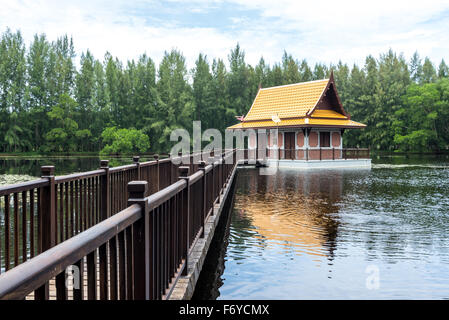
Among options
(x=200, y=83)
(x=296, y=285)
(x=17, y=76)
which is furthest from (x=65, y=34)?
(x=296, y=285)

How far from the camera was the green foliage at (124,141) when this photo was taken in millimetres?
54375

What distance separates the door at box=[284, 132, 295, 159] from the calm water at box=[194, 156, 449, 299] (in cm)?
1992

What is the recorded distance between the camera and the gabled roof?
33.2 meters

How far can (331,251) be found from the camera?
6.98 metres

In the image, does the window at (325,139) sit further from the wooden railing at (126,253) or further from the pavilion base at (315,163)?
the wooden railing at (126,253)

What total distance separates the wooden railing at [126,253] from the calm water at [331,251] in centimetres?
99

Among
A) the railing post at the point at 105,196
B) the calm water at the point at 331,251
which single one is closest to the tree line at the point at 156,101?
the calm water at the point at 331,251

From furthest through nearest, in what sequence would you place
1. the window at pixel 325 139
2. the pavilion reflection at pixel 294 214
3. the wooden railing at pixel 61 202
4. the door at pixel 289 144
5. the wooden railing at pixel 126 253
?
1. the window at pixel 325 139
2. the door at pixel 289 144
3. the pavilion reflection at pixel 294 214
4. the wooden railing at pixel 61 202
5. the wooden railing at pixel 126 253

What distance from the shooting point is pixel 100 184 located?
6273 millimetres

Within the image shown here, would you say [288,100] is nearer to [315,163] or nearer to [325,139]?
[325,139]

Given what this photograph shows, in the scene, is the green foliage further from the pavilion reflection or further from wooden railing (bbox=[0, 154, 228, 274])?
wooden railing (bbox=[0, 154, 228, 274])

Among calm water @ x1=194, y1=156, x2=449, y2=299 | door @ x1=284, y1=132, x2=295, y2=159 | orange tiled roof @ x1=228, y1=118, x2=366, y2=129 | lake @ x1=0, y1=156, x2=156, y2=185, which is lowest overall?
calm water @ x1=194, y1=156, x2=449, y2=299

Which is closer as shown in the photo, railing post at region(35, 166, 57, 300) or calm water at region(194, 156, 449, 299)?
railing post at region(35, 166, 57, 300)

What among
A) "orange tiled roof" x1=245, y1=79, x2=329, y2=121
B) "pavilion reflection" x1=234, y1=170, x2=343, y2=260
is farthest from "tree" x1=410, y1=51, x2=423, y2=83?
"pavilion reflection" x1=234, y1=170, x2=343, y2=260
